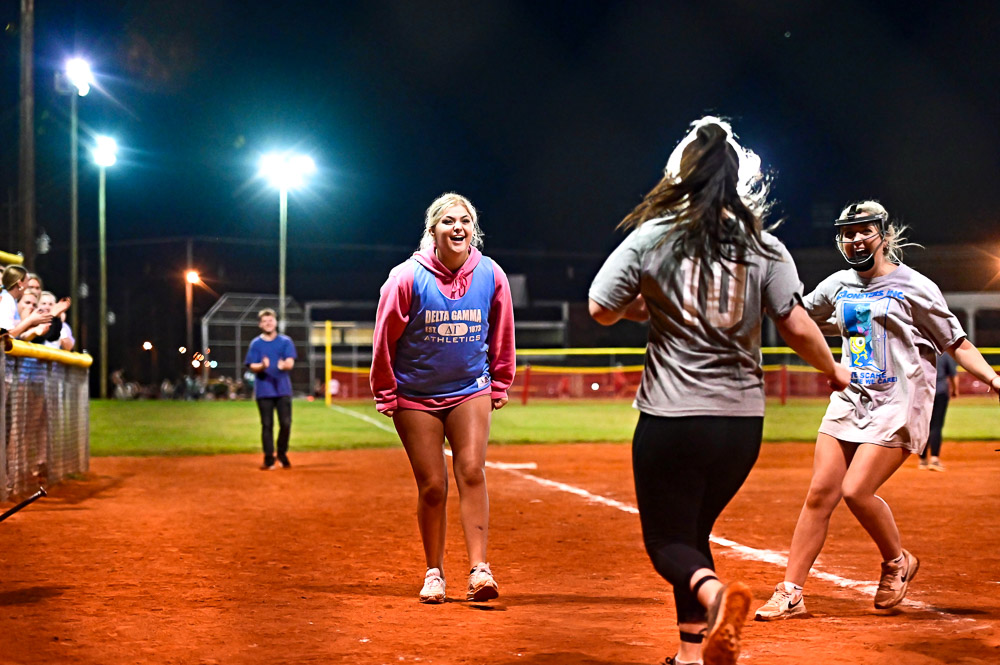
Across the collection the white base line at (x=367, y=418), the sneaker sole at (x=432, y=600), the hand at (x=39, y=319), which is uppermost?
the hand at (x=39, y=319)

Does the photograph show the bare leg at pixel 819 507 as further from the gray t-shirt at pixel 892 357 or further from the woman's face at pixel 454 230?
the woman's face at pixel 454 230

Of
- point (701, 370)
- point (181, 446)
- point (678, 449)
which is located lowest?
point (181, 446)

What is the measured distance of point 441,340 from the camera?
237 inches

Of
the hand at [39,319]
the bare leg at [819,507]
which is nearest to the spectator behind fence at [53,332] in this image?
the hand at [39,319]

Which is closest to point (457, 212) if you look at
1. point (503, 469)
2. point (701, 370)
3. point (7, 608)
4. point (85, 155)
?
point (701, 370)

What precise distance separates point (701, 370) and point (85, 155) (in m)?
44.5

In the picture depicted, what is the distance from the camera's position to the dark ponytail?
4.00 metres

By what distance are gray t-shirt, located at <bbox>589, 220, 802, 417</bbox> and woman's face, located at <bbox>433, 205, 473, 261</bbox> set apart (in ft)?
6.45

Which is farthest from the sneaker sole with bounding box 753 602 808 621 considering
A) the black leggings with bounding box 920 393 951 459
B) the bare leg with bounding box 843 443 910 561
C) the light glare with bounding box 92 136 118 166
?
the light glare with bounding box 92 136 118 166

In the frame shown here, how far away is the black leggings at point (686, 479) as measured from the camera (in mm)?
3951

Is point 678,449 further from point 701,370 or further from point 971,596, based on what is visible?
point 971,596

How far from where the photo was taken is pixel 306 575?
705 cm

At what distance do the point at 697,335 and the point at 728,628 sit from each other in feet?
3.26

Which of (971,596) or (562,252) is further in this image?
(562,252)
